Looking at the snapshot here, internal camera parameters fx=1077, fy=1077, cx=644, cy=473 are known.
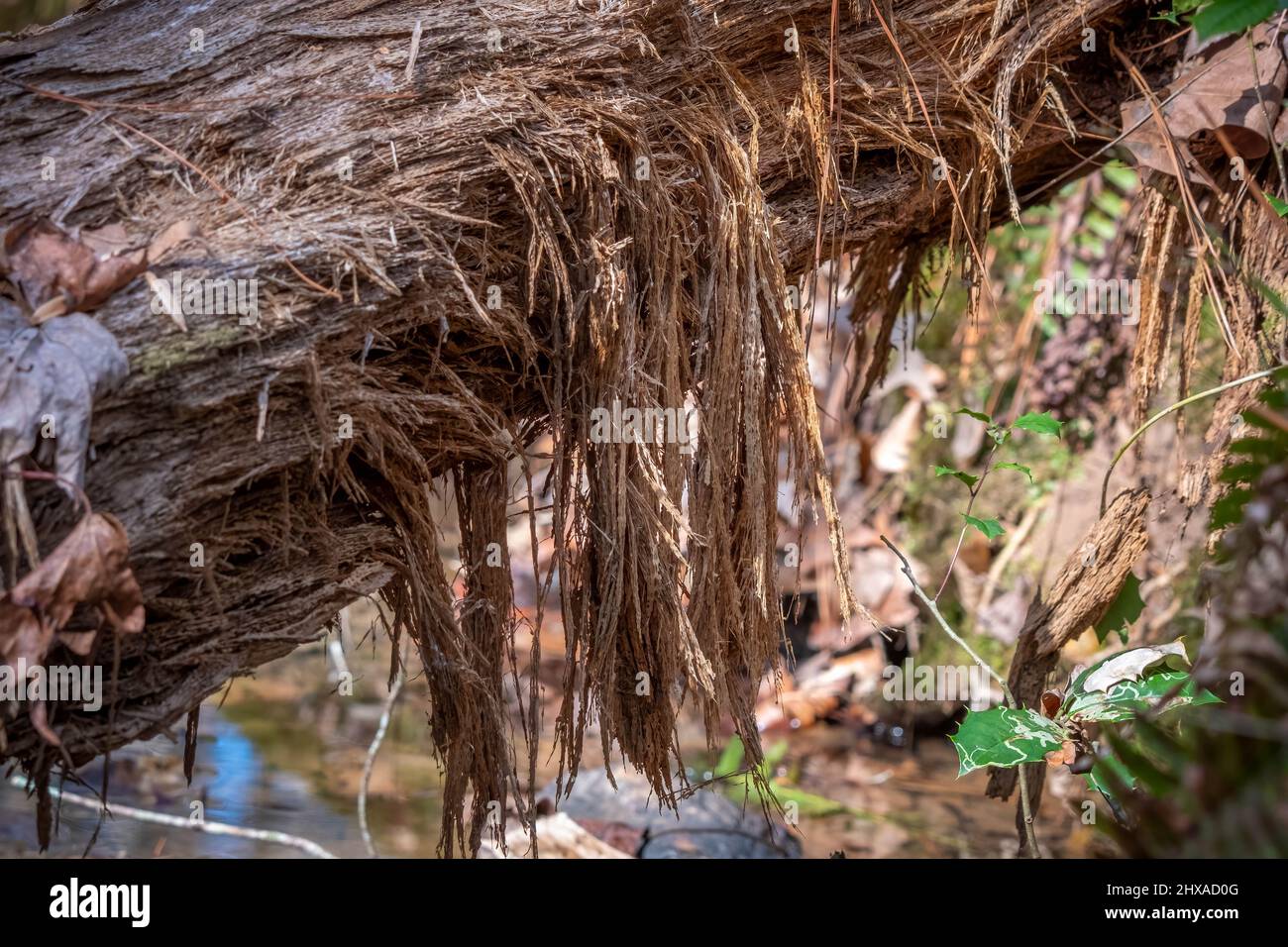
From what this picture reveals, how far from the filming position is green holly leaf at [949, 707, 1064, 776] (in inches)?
71.5

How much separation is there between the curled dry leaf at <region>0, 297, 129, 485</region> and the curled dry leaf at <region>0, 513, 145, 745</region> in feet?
0.29

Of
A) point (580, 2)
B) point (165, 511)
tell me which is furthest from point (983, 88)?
point (165, 511)

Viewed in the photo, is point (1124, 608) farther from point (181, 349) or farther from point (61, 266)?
point (61, 266)

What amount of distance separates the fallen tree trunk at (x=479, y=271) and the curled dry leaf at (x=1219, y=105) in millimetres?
121

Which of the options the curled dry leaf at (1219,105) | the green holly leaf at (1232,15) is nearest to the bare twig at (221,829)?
the curled dry leaf at (1219,105)

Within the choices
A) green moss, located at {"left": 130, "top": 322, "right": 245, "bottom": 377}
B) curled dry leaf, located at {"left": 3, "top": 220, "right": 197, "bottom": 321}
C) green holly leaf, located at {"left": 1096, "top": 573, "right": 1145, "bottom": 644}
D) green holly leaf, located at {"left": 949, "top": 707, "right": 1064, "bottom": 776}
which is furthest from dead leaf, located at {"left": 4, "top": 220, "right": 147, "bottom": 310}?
green holly leaf, located at {"left": 1096, "top": 573, "right": 1145, "bottom": 644}

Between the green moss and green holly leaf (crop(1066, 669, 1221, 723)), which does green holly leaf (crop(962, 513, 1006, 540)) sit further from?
the green moss

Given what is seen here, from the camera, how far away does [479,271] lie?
185 centimetres

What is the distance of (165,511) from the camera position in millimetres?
1559

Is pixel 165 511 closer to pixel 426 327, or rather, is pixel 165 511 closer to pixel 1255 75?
pixel 426 327

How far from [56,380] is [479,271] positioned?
0.68 m

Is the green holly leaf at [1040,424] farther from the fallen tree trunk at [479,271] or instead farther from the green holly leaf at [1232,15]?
the green holly leaf at [1232,15]

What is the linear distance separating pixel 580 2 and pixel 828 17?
0.51m

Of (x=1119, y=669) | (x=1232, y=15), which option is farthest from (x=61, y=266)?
(x=1119, y=669)
